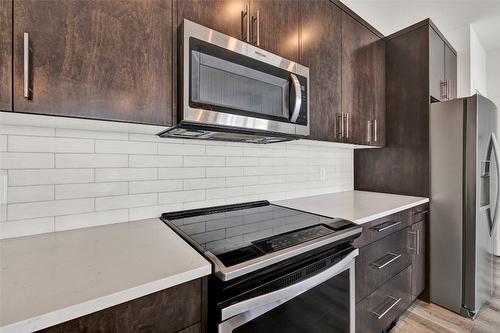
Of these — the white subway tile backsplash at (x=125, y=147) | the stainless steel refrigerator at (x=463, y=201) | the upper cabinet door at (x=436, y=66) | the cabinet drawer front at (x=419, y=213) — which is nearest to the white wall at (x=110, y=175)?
the white subway tile backsplash at (x=125, y=147)

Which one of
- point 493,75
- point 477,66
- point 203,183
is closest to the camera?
point 203,183

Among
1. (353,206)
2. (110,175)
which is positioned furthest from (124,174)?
(353,206)

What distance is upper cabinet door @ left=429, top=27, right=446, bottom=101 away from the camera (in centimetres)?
206

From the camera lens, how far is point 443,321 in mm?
1797

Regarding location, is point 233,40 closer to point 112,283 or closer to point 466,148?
point 112,283

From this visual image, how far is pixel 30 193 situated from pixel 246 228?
2.98ft

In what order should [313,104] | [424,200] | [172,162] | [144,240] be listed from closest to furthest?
[144,240], [172,162], [313,104], [424,200]

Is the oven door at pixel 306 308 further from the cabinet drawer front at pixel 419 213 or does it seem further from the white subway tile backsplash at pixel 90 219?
Answer: the cabinet drawer front at pixel 419 213

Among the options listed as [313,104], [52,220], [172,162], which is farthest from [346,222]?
[52,220]

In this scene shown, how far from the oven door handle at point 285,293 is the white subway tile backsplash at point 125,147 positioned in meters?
0.88

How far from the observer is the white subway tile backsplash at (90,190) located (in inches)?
41.4

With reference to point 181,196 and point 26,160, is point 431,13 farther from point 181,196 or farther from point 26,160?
point 26,160

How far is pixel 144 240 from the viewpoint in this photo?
0.94 meters

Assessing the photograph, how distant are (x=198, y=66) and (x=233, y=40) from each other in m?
0.24
